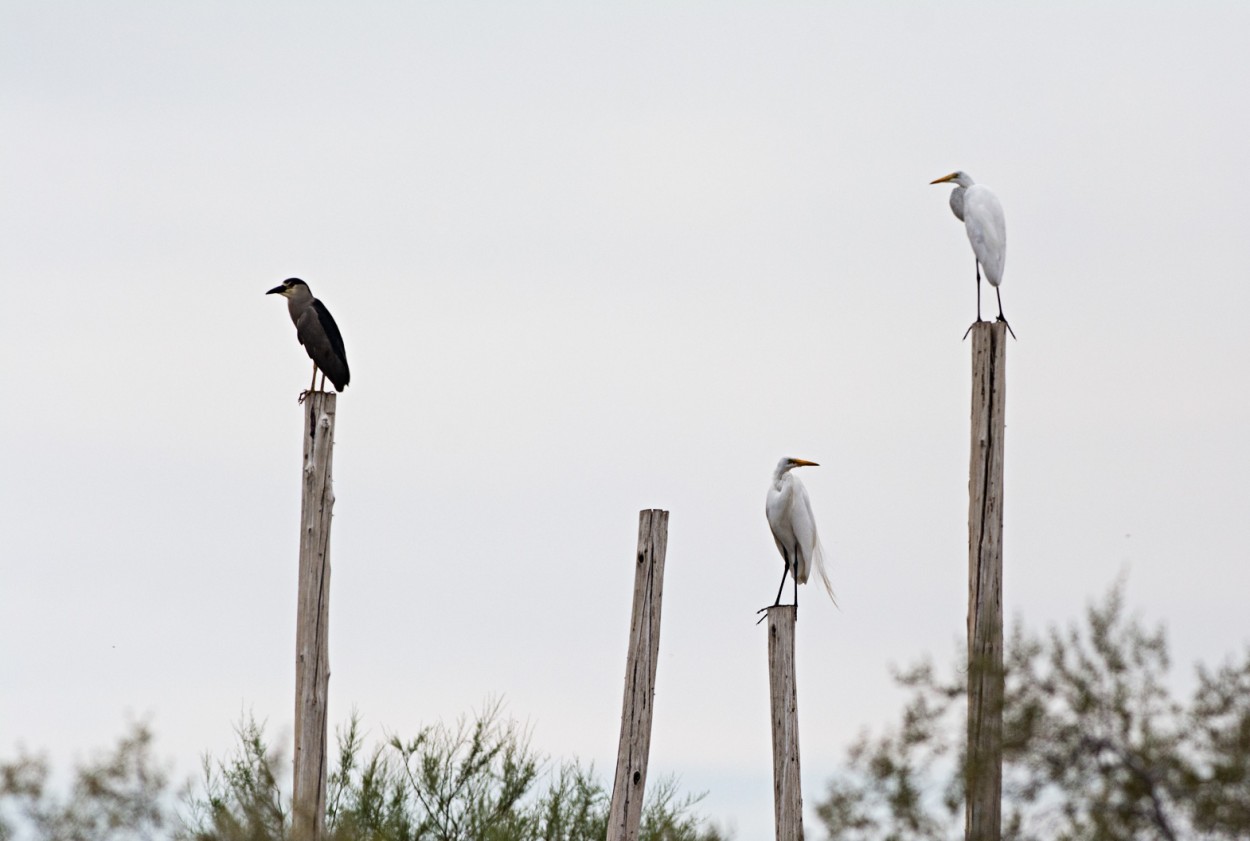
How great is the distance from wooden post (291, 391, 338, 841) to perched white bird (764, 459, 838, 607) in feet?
10.7

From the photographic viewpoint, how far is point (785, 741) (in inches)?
379

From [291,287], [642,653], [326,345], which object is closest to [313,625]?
[642,653]

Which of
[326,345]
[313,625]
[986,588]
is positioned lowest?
[313,625]

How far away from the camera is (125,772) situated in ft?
32.7

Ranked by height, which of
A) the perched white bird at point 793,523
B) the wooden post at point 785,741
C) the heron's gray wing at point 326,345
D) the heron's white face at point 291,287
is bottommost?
the wooden post at point 785,741

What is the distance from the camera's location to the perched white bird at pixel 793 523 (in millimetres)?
11258

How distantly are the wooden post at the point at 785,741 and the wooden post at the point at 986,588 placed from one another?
194 cm

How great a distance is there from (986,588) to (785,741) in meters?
2.11

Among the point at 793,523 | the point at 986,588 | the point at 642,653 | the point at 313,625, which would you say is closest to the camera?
the point at 986,588

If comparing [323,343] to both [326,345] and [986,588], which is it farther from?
[986,588]

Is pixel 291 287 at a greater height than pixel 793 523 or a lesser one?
greater

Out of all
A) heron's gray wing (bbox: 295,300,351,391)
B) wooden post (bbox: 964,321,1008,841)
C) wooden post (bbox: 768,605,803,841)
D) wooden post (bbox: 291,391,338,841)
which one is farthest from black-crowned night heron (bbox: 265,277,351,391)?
wooden post (bbox: 964,321,1008,841)

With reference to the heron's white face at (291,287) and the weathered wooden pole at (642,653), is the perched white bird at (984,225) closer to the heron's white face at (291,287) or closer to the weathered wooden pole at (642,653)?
the weathered wooden pole at (642,653)

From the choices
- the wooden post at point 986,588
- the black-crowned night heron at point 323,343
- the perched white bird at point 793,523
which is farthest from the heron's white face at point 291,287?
the wooden post at point 986,588
